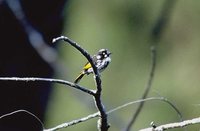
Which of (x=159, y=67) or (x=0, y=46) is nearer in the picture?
(x=0, y=46)

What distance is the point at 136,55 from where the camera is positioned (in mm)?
4914

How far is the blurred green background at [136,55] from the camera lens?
4688 mm

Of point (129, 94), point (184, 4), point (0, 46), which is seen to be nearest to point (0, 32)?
point (0, 46)

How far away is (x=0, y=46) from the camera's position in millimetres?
1957

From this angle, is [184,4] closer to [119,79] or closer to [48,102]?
[119,79]

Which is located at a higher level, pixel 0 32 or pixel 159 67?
pixel 0 32

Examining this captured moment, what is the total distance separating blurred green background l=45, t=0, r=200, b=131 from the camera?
4.69m

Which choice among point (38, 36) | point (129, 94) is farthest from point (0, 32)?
point (129, 94)

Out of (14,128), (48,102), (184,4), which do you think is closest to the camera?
(14,128)

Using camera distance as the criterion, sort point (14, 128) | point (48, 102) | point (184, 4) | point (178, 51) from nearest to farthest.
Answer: point (14, 128) → point (48, 102) → point (184, 4) → point (178, 51)

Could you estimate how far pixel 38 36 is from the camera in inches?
85.3

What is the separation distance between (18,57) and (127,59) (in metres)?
3.24

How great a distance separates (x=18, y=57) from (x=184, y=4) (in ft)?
10.3

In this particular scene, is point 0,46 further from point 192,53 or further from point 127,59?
point 192,53
